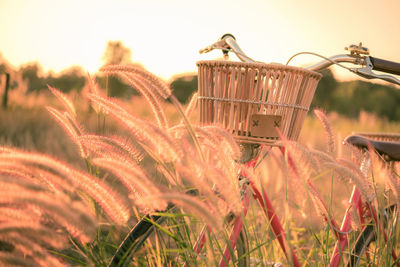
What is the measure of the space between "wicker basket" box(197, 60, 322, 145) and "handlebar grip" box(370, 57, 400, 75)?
0.32 metres

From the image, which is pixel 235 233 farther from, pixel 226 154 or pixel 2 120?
pixel 2 120

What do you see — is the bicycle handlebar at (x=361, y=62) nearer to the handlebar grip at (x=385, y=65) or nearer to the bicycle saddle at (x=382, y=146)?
the handlebar grip at (x=385, y=65)

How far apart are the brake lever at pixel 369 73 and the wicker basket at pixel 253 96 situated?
229 millimetres

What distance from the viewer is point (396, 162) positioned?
2.01 metres

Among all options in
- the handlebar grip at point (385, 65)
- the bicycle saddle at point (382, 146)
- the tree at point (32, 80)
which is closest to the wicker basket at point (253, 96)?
the handlebar grip at point (385, 65)

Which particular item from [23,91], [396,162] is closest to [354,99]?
[23,91]

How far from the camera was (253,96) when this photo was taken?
1393mm

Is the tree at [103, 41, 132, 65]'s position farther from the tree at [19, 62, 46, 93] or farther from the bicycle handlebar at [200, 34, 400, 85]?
the tree at [19, 62, 46, 93]

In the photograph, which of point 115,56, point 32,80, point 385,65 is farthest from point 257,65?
point 32,80

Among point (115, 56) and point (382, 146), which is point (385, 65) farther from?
point (115, 56)

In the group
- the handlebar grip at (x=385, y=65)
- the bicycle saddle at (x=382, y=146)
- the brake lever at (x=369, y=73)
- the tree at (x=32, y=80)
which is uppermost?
the handlebar grip at (x=385, y=65)

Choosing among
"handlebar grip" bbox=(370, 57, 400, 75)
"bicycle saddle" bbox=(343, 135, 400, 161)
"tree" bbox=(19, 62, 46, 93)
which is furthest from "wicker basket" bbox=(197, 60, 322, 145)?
"tree" bbox=(19, 62, 46, 93)

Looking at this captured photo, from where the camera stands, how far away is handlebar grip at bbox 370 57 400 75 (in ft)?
5.22

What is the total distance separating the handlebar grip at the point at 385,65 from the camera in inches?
62.7
